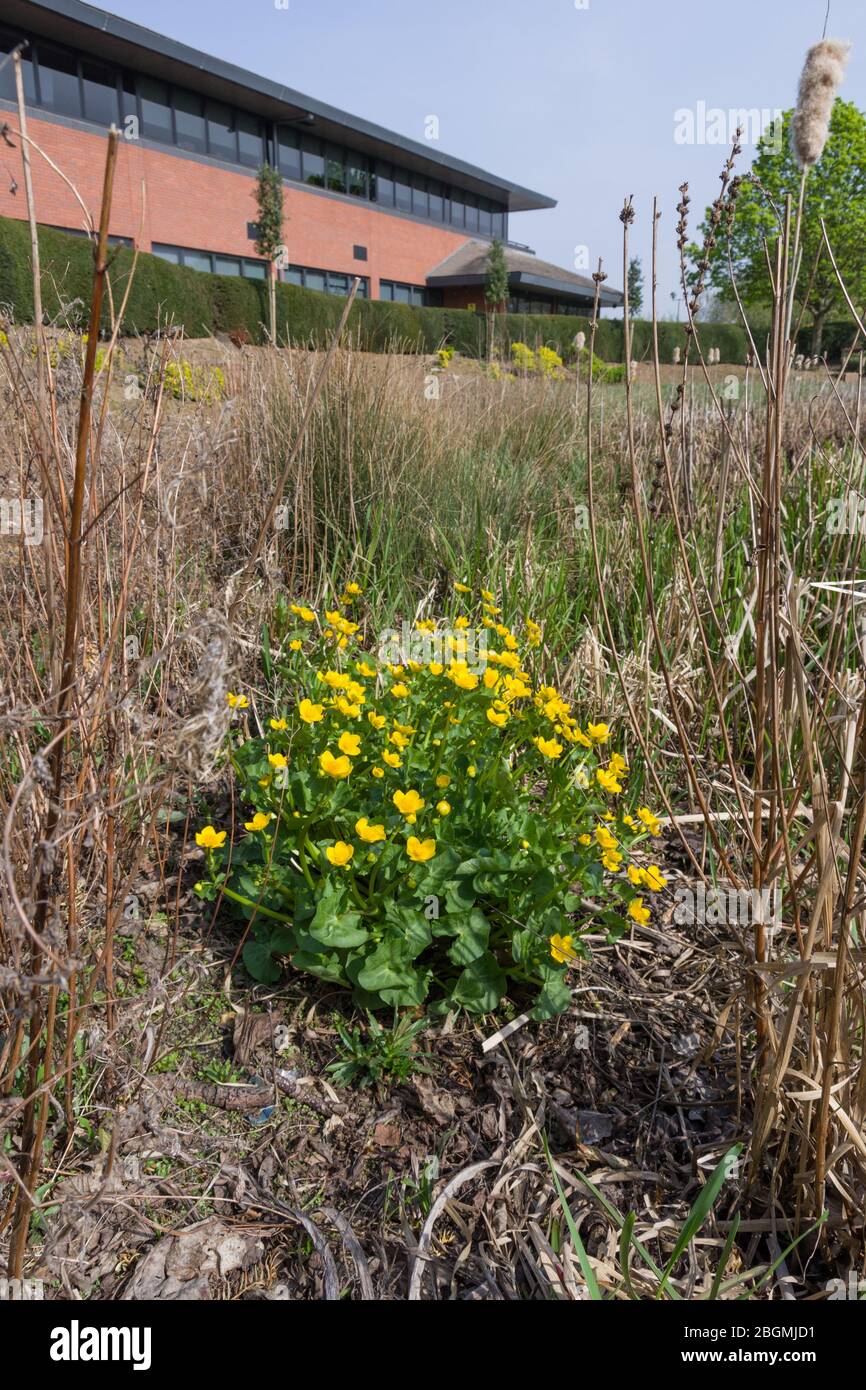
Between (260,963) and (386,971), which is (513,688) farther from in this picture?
(260,963)

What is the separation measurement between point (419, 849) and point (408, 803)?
0.10 meters

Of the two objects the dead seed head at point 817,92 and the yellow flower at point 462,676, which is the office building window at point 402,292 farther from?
the dead seed head at point 817,92

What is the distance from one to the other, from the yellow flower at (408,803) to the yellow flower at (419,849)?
0.19 feet

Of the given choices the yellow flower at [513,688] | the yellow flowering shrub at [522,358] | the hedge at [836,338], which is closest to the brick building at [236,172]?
the hedge at [836,338]

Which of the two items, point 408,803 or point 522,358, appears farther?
point 522,358

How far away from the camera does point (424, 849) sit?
1.68 metres

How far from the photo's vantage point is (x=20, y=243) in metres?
12.1

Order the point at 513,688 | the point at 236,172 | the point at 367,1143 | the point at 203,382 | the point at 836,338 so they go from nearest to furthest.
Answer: the point at 367,1143 → the point at 513,688 → the point at 203,382 → the point at 836,338 → the point at 236,172

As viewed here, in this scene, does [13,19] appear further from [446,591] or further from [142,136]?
[446,591]

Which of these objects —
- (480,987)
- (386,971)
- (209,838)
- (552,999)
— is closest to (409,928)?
(386,971)

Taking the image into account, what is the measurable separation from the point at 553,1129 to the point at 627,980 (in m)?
0.47

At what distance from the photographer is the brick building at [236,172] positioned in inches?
737

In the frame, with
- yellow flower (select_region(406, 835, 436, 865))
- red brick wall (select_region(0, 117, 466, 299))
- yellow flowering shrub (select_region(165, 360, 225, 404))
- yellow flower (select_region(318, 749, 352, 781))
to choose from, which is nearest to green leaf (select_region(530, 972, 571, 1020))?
yellow flower (select_region(406, 835, 436, 865))
